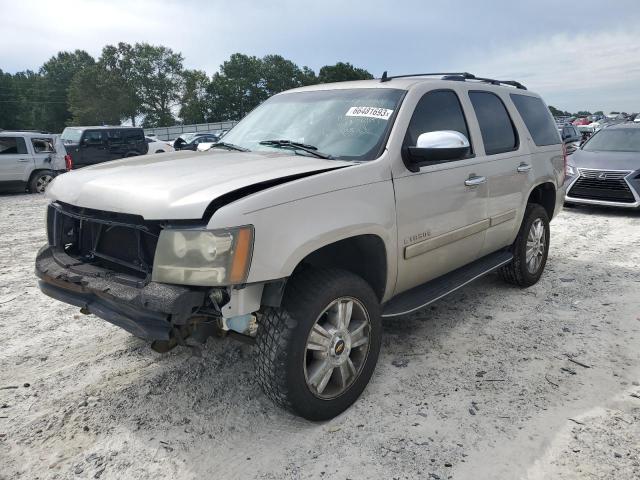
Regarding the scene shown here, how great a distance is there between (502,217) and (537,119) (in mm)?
1432

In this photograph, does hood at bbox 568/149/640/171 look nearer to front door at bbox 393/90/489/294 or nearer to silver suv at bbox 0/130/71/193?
front door at bbox 393/90/489/294

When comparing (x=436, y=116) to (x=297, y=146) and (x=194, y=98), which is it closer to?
(x=297, y=146)

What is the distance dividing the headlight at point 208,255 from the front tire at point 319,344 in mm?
397

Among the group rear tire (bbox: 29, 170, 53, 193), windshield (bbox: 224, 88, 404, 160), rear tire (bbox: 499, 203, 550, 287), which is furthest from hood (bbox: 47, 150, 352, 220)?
rear tire (bbox: 29, 170, 53, 193)

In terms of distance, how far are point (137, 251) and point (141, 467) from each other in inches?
42.8

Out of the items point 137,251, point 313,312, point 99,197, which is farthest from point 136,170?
point 313,312

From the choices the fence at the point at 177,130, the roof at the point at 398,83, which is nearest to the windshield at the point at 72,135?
the roof at the point at 398,83

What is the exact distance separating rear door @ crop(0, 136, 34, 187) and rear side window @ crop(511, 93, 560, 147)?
1267 centimetres

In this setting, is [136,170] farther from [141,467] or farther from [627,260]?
[627,260]

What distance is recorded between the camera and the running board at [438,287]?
10.5 ft

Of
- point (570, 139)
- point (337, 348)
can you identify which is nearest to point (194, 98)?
point (570, 139)

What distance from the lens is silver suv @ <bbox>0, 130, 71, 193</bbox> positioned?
498 inches

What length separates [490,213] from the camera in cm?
402

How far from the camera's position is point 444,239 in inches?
137
